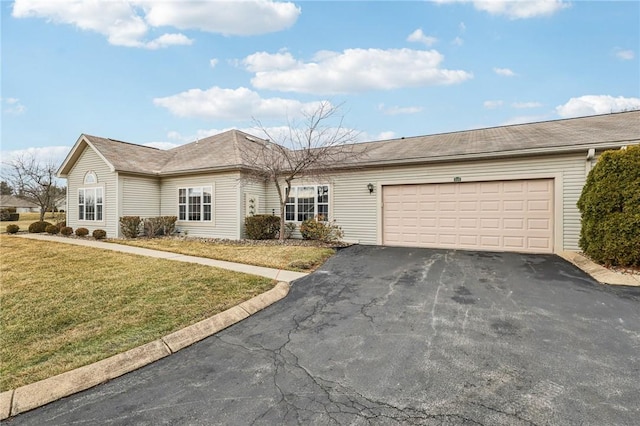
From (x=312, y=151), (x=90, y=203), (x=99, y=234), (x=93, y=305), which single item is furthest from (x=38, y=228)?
(x=93, y=305)

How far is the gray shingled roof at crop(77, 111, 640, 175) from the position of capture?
9.42 metres

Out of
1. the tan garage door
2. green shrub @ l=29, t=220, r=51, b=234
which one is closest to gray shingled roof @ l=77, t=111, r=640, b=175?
the tan garage door

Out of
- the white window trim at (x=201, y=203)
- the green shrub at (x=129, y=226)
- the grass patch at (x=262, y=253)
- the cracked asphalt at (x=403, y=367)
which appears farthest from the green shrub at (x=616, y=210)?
the green shrub at (x=129, y=226)

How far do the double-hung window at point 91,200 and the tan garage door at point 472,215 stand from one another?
13326mm

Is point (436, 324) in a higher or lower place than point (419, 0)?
lower

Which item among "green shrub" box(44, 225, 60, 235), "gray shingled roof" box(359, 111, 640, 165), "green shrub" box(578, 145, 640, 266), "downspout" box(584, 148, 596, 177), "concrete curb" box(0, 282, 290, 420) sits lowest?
"concrete curb" box(0, 282, 290, 420)

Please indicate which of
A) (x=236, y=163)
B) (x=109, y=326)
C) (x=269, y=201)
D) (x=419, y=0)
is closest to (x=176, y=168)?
(x=236, y=163)

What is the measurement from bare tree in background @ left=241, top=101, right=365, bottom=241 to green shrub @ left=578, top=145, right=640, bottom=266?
717 cm

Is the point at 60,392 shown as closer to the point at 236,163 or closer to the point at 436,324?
the point at 436,324

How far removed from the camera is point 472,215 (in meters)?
10.4

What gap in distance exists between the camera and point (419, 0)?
1256 cm

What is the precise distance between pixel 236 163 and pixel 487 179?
942cm

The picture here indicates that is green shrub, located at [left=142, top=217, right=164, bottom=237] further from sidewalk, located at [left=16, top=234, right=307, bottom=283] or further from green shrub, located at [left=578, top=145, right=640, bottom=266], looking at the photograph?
green shrub, located at [left=578, top=145, right=640, bottom=266]

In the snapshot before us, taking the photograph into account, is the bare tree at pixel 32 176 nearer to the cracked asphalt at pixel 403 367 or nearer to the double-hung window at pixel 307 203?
the double-hung window at pixel 307 203
